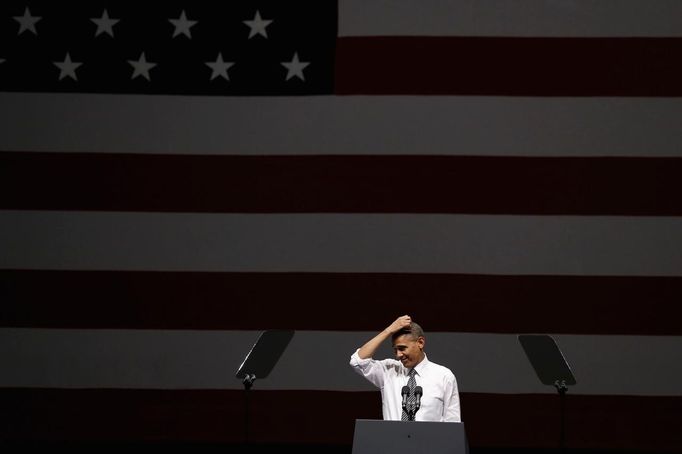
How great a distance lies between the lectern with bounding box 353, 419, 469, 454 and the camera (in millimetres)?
2439

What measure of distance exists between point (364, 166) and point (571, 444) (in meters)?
1.47

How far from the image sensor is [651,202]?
3.80 metres

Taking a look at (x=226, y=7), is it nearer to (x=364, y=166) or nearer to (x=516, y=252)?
(x=364, y=166)

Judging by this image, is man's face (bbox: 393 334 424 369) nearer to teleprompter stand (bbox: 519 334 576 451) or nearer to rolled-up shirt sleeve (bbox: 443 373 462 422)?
rolled-up shirt sleeve (bbox: 443 373 462 422)

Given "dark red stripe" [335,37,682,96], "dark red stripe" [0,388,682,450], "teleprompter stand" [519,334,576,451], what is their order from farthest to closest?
"dark red stripe" [335,37,682,96] → "dark red stripe" [0,388,682,450] → "teleprompter stand" [519,334,576,451]

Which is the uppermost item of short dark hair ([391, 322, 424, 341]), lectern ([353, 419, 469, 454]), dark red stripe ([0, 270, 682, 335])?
dark red stripe ([0, 270, 682, 335])

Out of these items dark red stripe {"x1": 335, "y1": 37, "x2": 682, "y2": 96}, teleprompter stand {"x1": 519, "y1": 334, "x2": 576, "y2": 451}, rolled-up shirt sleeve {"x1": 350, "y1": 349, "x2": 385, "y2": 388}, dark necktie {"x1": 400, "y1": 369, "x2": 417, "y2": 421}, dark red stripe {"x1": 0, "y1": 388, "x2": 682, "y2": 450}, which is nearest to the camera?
teleprompter stand {"x1": 519, "y1": 334, "x2": 576, "y2": 451}

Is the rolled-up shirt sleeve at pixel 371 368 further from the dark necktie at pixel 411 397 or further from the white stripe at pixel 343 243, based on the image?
the white stripe at pixel 343 243

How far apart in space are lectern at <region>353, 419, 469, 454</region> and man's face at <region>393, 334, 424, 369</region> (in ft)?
2.15

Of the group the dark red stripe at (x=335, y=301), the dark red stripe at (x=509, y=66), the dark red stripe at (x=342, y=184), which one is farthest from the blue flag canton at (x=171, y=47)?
the dark red stripe at (x=335, y=301)

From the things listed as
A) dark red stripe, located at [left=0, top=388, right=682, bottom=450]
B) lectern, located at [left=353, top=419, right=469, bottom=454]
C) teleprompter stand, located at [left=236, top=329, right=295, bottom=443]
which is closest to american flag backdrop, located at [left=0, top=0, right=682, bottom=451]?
dark red stripe, located at [left=0, top=388, right=682, bottom=450]

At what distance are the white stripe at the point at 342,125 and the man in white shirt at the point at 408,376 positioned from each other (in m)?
1.03

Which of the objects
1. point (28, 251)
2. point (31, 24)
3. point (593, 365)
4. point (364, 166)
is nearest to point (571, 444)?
point (593, 365)

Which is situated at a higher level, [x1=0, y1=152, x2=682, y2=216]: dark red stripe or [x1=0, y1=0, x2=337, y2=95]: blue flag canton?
[x1=0, y1=0, x2=337, y2=95]: blue flag canton
